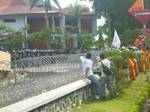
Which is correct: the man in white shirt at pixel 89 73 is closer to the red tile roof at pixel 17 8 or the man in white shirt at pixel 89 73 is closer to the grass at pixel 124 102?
the grass at pixel 124 102

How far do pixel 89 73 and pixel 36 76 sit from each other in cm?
146

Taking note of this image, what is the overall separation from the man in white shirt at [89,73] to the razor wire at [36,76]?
47 centimetres

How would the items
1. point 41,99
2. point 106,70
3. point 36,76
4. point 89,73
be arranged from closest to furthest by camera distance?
point 41,99
point 36,76
point 89,73
point 106,70

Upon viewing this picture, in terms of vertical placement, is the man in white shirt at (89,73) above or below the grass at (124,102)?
above

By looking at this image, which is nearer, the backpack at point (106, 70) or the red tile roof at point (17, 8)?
the backpack at point (106, 70)

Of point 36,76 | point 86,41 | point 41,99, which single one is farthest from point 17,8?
point 41,99

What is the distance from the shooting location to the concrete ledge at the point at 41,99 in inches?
320

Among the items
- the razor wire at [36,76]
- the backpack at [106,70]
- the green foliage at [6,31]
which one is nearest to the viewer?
the razor wire at [36,76]

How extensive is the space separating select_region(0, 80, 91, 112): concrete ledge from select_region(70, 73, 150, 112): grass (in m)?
0.55

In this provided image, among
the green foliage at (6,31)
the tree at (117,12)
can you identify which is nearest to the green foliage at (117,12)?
the tree at (117,12)

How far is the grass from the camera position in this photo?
36.4ft

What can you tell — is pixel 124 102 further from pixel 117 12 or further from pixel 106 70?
pixel 117 12

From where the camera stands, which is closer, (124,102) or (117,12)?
(124,102)

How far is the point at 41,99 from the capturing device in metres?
9.17
